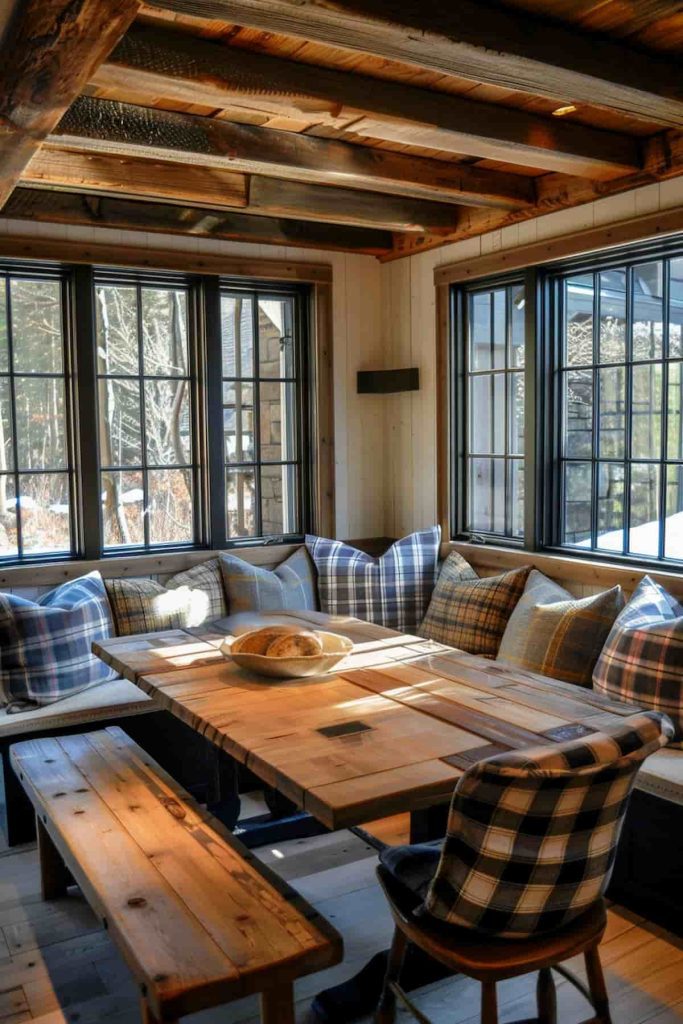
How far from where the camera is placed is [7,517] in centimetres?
435

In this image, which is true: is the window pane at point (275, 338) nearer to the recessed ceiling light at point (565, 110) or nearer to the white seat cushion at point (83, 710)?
the white seat cushion at point (83, 710)

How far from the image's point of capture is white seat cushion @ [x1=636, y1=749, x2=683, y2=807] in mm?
2830

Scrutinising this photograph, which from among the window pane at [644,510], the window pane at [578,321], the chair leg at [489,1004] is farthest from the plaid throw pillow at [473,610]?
the chair leg at [489,1004]

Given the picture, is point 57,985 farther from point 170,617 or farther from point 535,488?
point 535,488

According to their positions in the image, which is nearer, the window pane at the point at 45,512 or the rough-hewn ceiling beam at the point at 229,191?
the rough-hewn ceiling beam at the point at 229,191

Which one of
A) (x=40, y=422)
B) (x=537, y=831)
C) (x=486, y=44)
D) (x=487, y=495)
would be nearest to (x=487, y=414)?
(x=487, y=495)

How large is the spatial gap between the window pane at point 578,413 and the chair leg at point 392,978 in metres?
2.55

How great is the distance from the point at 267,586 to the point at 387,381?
134 centimetres

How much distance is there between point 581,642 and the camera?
12.0ft

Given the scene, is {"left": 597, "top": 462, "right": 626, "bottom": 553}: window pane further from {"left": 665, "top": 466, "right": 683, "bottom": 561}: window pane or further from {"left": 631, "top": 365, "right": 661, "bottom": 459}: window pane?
{"left": 665, "top": 466, "right": 683, "bottom": 561}: window pane

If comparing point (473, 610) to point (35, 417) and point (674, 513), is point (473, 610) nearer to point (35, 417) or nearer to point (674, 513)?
point (674, 513)

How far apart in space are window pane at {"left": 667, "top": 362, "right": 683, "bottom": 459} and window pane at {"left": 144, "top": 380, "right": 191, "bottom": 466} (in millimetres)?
2364

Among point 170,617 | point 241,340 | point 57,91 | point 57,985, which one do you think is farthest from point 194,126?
point 57,985

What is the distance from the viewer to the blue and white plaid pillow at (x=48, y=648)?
12.3ft
